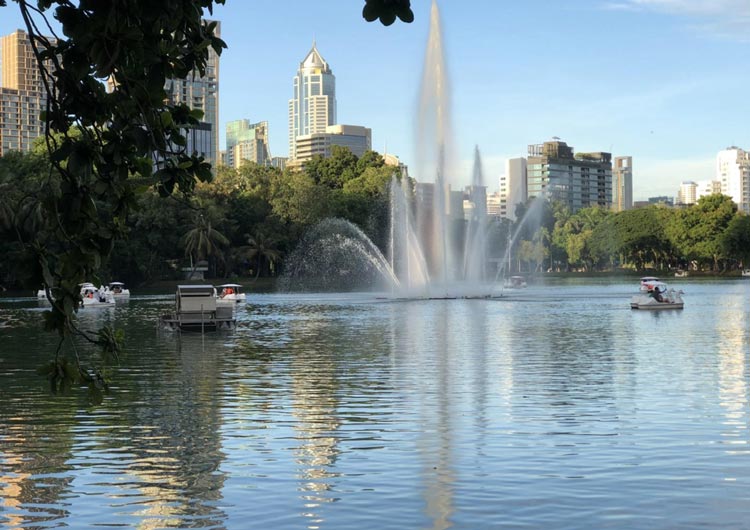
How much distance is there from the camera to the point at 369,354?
117 ft

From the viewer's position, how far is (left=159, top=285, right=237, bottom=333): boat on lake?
48.5m

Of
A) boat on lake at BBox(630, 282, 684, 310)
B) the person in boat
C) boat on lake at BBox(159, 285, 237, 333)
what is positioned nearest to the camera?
boat on lake at BBox(159, 285, 237, 333)

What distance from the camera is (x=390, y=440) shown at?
18.2m

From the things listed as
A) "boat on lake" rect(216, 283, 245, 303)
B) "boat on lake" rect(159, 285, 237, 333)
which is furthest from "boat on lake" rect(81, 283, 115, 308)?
"boat on lake" rect(159, 285, 237, 333)

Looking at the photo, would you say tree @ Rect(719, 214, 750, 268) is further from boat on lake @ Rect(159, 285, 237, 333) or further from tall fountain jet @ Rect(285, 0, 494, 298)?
boat on lake @ Rect(159, 285, 237, 333)

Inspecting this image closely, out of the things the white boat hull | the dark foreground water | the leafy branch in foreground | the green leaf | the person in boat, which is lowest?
the dark foreground water

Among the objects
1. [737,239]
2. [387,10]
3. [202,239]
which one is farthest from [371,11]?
[737,239]

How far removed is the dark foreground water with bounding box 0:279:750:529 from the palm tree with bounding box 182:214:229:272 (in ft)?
267

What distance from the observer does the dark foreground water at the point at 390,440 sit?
13172 mm

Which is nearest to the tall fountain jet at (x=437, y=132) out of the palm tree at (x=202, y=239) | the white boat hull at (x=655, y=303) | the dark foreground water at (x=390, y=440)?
the white boat hull at (x=655, y=303)

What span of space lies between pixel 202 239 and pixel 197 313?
71.9 m

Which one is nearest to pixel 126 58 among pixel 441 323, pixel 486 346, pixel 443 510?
pixel 443 510

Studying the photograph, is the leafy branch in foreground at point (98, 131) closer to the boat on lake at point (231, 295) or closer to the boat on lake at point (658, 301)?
the boat on lake at point (658, 301)

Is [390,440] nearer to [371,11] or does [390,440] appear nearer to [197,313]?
[371,11]
